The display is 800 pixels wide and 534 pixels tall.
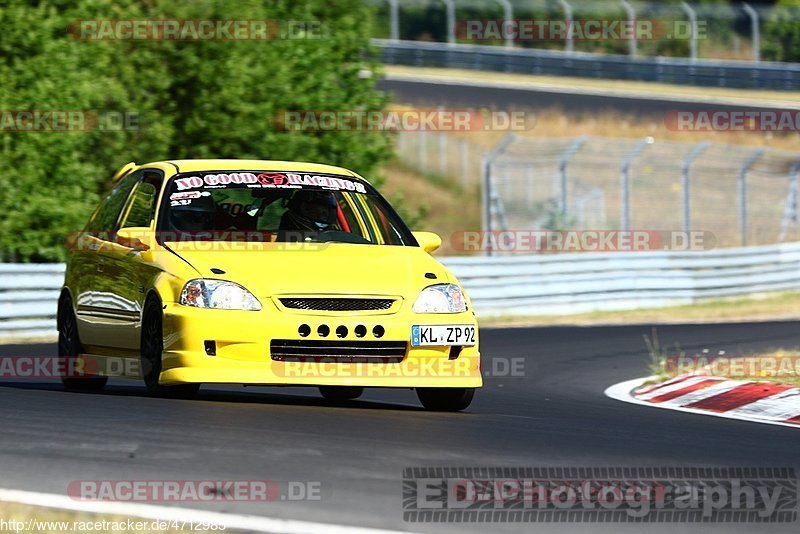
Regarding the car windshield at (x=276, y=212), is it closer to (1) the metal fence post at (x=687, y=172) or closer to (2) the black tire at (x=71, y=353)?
(2) the black tire at (x=71, y=353)

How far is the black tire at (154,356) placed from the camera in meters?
9.73

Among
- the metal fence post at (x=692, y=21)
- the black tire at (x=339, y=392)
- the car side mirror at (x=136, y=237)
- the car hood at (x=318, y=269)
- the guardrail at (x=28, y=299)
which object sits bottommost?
the guardrail at (x=28, y=299)

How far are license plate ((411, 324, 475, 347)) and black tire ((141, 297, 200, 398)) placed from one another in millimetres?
1372

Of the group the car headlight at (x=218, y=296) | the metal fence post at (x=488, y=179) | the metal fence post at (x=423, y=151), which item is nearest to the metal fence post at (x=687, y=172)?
the metal fence post at (x=488, y=179)

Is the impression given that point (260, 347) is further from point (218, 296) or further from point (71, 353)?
point (71, 353)

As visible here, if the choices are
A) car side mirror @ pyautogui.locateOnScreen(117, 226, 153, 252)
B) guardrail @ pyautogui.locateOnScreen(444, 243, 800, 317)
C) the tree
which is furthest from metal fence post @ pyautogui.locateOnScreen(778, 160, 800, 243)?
car side mirror @ pyautogui.locateOnScreen(117, 226, 153, 252)

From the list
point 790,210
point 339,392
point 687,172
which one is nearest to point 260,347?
point 339,392

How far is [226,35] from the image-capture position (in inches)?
1041

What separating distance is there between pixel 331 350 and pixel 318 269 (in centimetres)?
53

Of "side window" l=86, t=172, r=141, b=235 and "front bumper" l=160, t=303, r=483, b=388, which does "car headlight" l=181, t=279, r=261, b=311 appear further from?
"side window" l=86, t=172, r=141, b=235

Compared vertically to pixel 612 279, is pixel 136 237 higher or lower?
higher

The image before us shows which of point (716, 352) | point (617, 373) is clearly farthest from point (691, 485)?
point (716, 352)

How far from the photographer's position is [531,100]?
4781 centimetres

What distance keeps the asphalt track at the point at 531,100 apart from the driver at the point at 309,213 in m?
35.4
